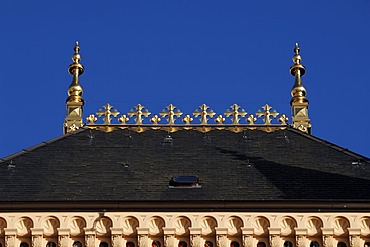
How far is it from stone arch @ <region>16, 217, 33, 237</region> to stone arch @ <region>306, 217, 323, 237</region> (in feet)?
26.9

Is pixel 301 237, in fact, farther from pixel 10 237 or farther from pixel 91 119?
pixel 91 119

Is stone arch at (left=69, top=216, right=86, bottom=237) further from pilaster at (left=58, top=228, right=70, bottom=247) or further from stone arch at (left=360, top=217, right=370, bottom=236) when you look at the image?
stone arch at (left=360, top=217, right=370, bottom=236)

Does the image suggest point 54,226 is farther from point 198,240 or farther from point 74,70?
point 74,70

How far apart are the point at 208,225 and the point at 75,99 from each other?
12.7 metres

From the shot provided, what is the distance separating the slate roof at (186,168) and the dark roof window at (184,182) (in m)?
0.23

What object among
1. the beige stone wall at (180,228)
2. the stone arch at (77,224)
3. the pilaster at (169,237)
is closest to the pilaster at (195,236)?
the beige stone wall at (180,228)

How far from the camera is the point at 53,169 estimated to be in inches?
1757

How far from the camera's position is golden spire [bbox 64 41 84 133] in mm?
50412

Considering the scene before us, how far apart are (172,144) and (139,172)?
11.8 feet

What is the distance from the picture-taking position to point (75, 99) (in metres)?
52.1

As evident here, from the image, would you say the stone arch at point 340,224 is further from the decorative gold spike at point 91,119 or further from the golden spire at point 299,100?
the decorative gold spike at point 91,119

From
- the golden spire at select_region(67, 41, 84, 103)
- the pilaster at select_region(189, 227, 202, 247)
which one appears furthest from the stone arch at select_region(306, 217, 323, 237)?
the golden spire at select_region(67, 41, 84, 103)

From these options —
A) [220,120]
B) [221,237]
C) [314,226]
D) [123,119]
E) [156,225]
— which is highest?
[123,119]

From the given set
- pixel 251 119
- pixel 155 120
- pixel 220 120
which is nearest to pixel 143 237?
pixel 155 120
